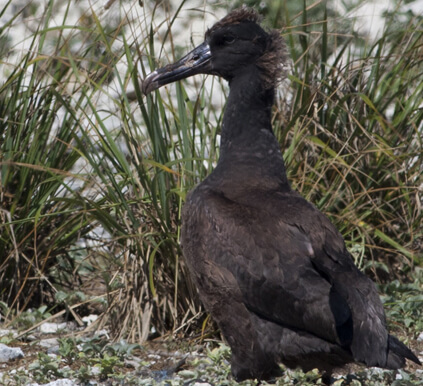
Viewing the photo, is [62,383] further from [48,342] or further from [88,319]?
[88,319]

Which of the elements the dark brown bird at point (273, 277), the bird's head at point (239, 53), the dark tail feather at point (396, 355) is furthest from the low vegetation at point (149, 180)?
the dark tail feather at point (396, 355)

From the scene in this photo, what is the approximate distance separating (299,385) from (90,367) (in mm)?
968

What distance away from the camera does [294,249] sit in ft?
11.9

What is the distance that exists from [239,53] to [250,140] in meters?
0.47

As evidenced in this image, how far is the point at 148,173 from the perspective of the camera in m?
4.46

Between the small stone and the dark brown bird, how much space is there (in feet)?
3.30

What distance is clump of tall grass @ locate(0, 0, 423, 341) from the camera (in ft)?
14.3

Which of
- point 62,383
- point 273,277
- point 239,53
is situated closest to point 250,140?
point 239,53

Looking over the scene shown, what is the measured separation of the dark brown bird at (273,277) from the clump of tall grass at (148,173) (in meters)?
0.40

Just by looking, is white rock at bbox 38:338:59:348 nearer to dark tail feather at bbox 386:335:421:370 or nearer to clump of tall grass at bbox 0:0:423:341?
clump of tall grass at bbox 0:0:423:341

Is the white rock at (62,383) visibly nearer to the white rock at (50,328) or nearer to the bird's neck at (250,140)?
the white rock at (50,328)

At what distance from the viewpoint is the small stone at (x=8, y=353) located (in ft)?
13.4

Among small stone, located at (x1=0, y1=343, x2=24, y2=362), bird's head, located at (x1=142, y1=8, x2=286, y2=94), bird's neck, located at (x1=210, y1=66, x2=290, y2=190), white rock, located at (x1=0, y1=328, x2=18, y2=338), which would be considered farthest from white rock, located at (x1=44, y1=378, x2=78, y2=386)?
bird's head, located at (x1=142, y1=8, x2=286, y2=94)

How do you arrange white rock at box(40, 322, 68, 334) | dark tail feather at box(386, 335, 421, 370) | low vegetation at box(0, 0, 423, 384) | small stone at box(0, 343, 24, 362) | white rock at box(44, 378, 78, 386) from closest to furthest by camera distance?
1. dark tail feather at box(386, 335, 421, 370)
2. white rock at box(44, 378, 78, 386)
3. small stone at box(0, 343, 24, 362)
4. low vegetation at box(0, 0, 423, 384)
5. white rock at box(40, 322, 68, 334)
